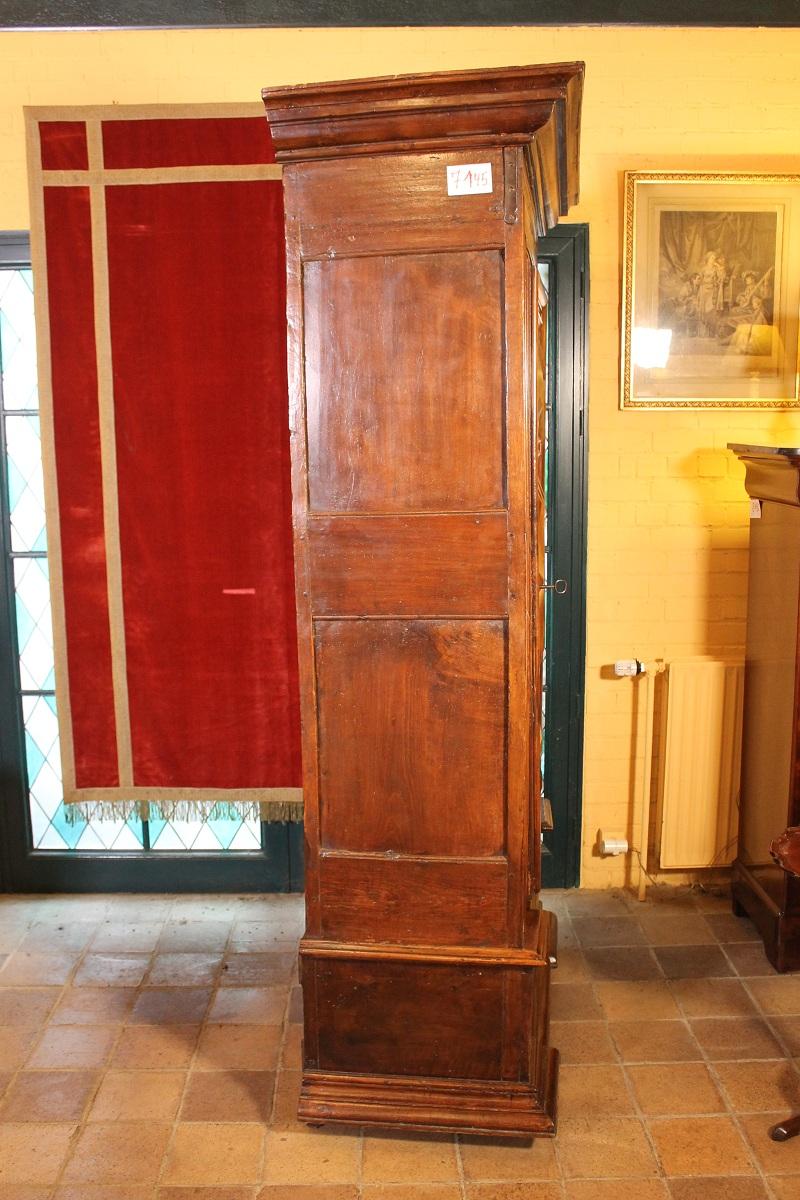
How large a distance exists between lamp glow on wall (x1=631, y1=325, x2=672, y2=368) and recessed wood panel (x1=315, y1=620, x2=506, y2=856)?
64.6 inches

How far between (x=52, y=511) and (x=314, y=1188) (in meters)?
2.34

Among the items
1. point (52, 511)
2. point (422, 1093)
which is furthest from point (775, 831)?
point (52, 511)

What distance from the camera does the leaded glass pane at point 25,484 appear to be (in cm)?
390

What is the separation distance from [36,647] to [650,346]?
8.26ft

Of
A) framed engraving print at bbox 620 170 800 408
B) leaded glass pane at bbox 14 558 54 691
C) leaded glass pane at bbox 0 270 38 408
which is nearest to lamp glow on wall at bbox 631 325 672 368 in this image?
framed engraving print at bbox 620 170 800 408

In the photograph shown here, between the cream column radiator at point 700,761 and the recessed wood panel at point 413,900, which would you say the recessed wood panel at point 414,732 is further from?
the cream column radiator at point 700,761

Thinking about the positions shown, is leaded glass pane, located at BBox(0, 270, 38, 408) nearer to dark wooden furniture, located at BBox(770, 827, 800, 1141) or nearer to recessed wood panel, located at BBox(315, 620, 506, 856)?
recessed wood panel, located at BBox(315, 620, 506, 856)

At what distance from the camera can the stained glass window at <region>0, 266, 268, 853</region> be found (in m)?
3.85

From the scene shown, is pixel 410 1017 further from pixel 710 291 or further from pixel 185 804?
pixel 710 291

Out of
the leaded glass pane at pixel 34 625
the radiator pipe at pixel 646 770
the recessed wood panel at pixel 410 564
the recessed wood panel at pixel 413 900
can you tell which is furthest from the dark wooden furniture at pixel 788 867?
the leaded glass pane at pixel 34 625

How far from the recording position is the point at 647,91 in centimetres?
360

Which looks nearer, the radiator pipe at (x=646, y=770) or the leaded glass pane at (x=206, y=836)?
the radiator pipe at (x=646, y=770)

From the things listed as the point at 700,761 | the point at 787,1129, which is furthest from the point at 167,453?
the point at 787,1129

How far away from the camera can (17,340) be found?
3846 millimetres
